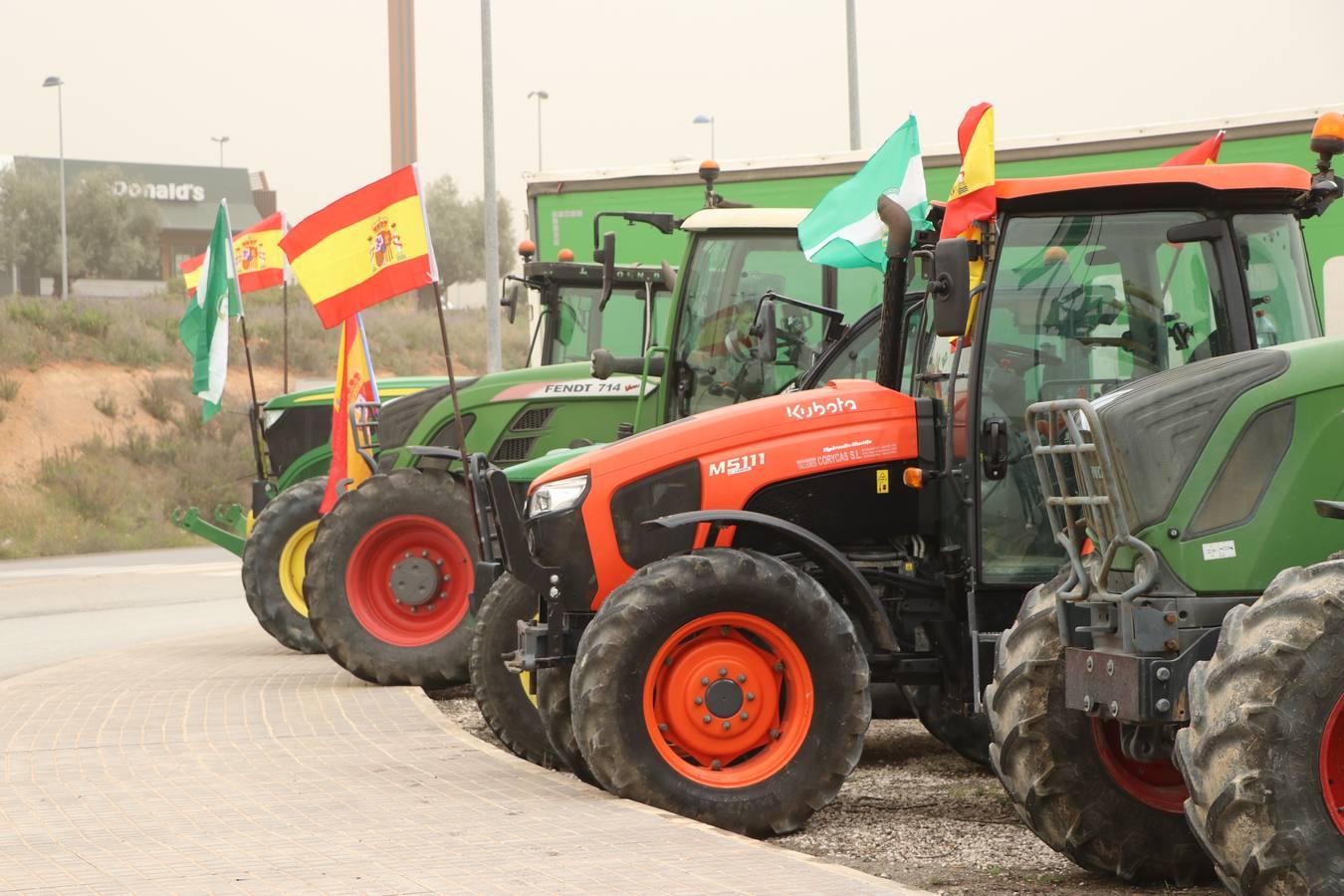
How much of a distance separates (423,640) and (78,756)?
3285mm

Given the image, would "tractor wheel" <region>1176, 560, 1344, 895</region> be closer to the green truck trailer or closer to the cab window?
the cab window

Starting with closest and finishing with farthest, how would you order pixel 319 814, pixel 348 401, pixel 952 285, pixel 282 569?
pixel 952 285 → pixel 319 814 → pixel 348 401 → pixel 282 569

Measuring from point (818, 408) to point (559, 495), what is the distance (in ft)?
4.02

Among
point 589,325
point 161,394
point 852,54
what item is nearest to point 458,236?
point 161,394

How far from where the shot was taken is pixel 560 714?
834cm

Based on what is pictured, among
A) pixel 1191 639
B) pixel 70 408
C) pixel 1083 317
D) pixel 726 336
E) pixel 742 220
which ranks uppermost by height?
pixel 742 220

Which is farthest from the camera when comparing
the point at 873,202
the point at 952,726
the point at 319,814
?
the point at 952,726

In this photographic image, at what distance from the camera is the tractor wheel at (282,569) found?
14359 mm

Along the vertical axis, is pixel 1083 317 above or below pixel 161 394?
below

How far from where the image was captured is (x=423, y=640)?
Answer: 12.3 m

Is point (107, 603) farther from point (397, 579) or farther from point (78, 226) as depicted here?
point (78, 226)

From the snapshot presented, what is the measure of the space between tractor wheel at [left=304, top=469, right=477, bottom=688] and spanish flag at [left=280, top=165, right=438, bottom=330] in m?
1.42

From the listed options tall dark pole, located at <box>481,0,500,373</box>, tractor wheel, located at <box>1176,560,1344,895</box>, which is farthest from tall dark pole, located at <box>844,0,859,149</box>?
tractor wheel, located at <box>1176,560,1344,895</box>

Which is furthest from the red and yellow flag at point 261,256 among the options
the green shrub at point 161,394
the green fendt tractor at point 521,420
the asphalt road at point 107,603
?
the green shrub at point 161,394
